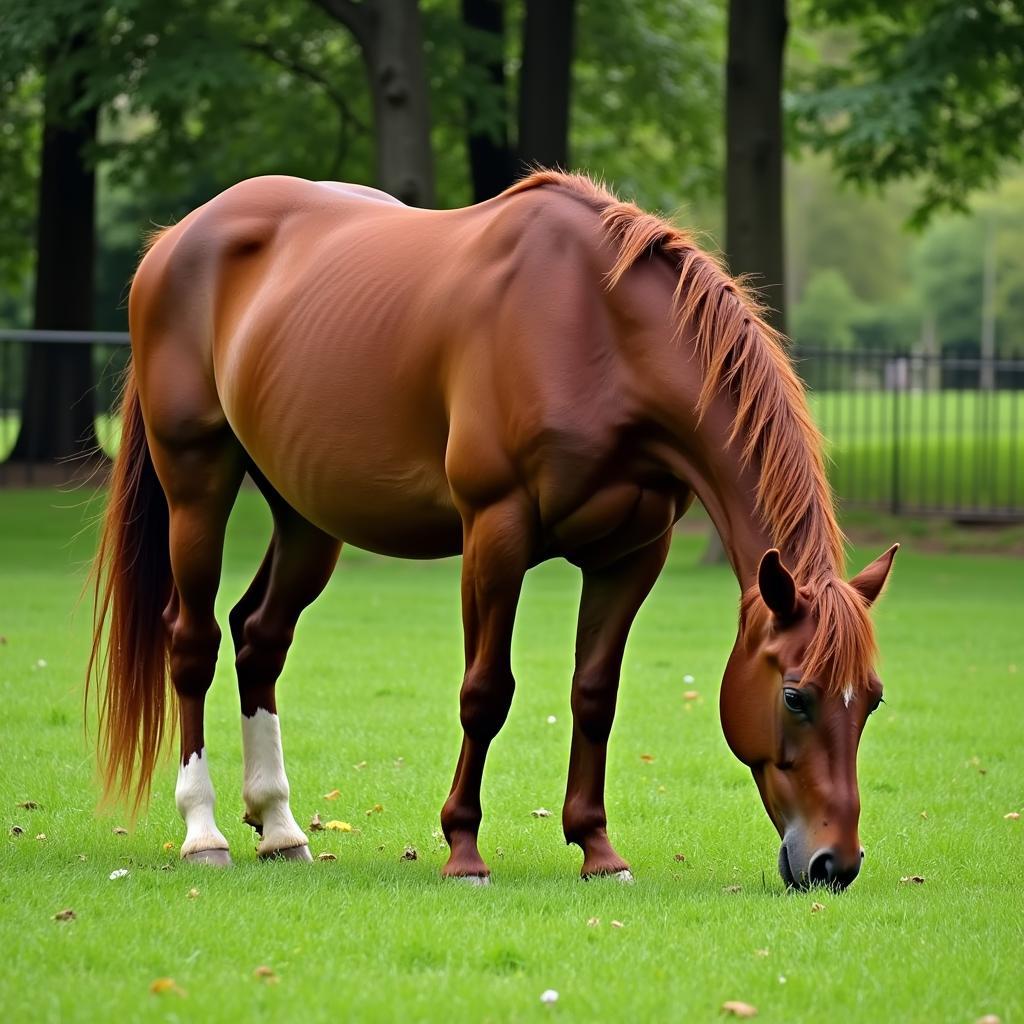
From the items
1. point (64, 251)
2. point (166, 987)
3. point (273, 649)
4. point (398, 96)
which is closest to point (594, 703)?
point (273, 649)

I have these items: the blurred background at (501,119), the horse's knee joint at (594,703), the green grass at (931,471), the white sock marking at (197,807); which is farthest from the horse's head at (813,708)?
the green grass at (931,471)

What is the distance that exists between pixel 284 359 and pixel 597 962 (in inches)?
105

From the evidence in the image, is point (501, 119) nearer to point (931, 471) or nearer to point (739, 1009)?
point (931, 471)

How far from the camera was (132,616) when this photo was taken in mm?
6445

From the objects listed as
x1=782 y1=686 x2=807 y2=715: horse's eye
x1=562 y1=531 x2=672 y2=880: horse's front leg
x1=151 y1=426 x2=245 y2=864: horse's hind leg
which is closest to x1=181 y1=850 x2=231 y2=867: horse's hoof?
x1=151 y1=426 x2=245 y2=864: horse's hind leg

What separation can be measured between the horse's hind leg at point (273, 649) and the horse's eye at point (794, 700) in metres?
2.02

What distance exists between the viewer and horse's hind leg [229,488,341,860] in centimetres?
609

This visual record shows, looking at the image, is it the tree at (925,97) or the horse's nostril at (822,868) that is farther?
the tree at (925,97)

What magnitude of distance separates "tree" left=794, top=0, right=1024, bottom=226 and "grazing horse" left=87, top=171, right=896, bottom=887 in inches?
A: 498

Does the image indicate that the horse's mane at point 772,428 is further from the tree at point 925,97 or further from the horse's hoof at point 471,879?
the tree at point 925,97

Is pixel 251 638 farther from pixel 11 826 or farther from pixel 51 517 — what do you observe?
pixel 51 517

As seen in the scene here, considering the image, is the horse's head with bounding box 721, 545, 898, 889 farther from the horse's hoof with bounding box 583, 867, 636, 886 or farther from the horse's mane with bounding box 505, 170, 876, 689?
the horse's hoof with bounding box 583, 867, 636, 886

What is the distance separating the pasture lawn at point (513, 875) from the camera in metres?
4.04

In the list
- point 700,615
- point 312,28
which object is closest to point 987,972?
point 700,615
